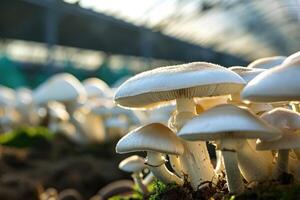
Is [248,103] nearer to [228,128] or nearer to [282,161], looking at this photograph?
[282,161]

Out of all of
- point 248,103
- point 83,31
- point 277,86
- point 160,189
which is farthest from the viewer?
point 83,31

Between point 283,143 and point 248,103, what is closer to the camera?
point 283,143

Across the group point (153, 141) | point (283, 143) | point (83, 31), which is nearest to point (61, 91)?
point (153, 141)

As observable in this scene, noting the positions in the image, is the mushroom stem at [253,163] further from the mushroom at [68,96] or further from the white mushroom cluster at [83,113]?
the mushroom at [68,96]

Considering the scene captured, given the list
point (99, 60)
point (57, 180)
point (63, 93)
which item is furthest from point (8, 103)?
point (99, 60)

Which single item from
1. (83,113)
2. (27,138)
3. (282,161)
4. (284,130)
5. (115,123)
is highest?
(83,113)

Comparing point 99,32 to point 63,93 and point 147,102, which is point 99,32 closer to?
point 63,93

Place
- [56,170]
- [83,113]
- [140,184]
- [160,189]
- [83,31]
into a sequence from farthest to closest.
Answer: [83,31], [83,113], [56,170], [140,184], [160,189]

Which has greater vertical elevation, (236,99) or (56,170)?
(56,170)
